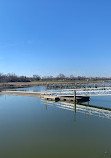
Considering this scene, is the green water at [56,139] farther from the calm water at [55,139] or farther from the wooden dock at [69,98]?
the wooden dock at [69,98]

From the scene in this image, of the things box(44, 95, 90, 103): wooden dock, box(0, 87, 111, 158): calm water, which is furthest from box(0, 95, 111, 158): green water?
box(44, 95, 90, 103): wooden dock

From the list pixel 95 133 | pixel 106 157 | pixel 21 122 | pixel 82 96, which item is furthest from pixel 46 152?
pixel 82 96

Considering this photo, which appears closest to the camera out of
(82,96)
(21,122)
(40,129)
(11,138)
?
(11,138)

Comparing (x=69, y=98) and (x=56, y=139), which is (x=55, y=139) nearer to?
(x=56, y=139)

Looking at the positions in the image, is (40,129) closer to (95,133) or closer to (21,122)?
(21,122)

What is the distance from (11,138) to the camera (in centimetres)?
866

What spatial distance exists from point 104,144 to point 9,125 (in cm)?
780

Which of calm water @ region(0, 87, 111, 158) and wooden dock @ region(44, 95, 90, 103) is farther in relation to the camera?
wooden dock @ region(44, 95, 90, 103)

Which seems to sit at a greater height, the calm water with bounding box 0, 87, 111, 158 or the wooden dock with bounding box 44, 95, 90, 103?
the wooden dock with bounding box 44, 95, 90, 103

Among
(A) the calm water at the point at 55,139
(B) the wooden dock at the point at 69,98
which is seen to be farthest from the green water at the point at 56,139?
(B) the wooden dock at the point at 69,98

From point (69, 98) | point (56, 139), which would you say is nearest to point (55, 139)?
point (56, 139)

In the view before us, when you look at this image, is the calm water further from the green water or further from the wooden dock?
the wooden dock

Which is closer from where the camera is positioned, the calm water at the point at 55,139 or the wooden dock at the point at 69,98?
the calm water at the point at 55,139

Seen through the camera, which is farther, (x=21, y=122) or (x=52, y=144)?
(x=21, y=122)
